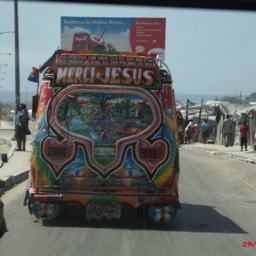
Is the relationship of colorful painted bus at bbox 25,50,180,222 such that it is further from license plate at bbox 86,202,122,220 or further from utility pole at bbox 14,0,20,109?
utility pole at bbox 14,0,20,109

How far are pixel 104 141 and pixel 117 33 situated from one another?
28.7m

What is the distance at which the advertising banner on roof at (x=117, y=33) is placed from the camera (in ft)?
120

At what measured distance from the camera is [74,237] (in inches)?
317

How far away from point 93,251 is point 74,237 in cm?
85

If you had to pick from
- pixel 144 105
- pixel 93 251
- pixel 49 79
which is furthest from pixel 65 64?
pixel 93 251

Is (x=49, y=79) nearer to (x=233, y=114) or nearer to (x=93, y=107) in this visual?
(x=93, y=107)

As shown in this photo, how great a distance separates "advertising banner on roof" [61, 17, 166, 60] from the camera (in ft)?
120

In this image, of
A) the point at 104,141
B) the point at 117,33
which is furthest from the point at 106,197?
the point at 117,33

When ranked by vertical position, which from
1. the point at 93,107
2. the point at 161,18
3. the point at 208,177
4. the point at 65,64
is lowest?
the point at 208,177

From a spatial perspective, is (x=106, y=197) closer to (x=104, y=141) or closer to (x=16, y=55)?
(x=104, y=141)

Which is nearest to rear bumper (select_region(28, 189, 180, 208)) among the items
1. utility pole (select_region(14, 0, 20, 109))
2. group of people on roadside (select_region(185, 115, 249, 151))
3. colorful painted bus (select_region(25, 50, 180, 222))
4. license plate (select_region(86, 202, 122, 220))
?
colorful painted bus (select_region(25, 50, 180, 222))

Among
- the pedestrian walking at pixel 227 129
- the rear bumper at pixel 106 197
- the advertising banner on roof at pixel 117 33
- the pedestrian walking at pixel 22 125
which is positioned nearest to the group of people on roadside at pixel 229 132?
the pedestrian walking at pixel 227 129

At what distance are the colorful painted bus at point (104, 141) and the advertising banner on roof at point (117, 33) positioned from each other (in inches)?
1068

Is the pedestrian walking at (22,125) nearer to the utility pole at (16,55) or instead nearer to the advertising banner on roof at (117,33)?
the utility pole at (16,55)
